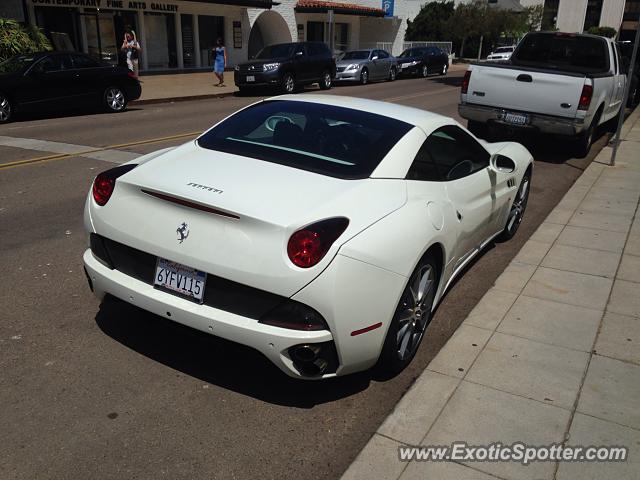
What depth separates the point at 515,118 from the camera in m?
10.2

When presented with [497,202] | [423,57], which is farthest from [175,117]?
[423,57]

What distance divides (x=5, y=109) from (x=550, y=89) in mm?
11119

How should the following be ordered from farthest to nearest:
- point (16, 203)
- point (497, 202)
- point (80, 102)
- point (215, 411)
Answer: point (80, 102) < point (16, 203) < point (497, 202) < point (215, 411)

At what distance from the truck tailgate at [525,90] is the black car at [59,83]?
9.50 meters

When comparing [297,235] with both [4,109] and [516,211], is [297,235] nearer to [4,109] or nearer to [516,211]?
[516,211]

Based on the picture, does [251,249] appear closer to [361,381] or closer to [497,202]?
[361,381]

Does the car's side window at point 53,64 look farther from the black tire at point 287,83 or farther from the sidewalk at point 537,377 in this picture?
the sidewalk at point 537,377

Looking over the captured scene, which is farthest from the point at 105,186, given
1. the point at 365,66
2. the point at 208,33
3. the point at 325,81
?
the point at 208,33

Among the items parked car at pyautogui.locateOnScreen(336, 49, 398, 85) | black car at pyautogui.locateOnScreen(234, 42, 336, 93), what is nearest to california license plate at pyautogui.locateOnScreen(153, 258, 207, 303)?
black car at pyautogui.locateOnScreen(234, 42, 336, 93)

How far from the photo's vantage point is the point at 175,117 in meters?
15.3

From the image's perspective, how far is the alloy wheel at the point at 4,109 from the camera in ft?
43.1

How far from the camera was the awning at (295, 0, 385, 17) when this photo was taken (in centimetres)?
3444

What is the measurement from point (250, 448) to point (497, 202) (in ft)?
10.3

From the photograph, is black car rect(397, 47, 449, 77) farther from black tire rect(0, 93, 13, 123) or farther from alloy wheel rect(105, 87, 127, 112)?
black tire rect(0, 93, 13, 123)
